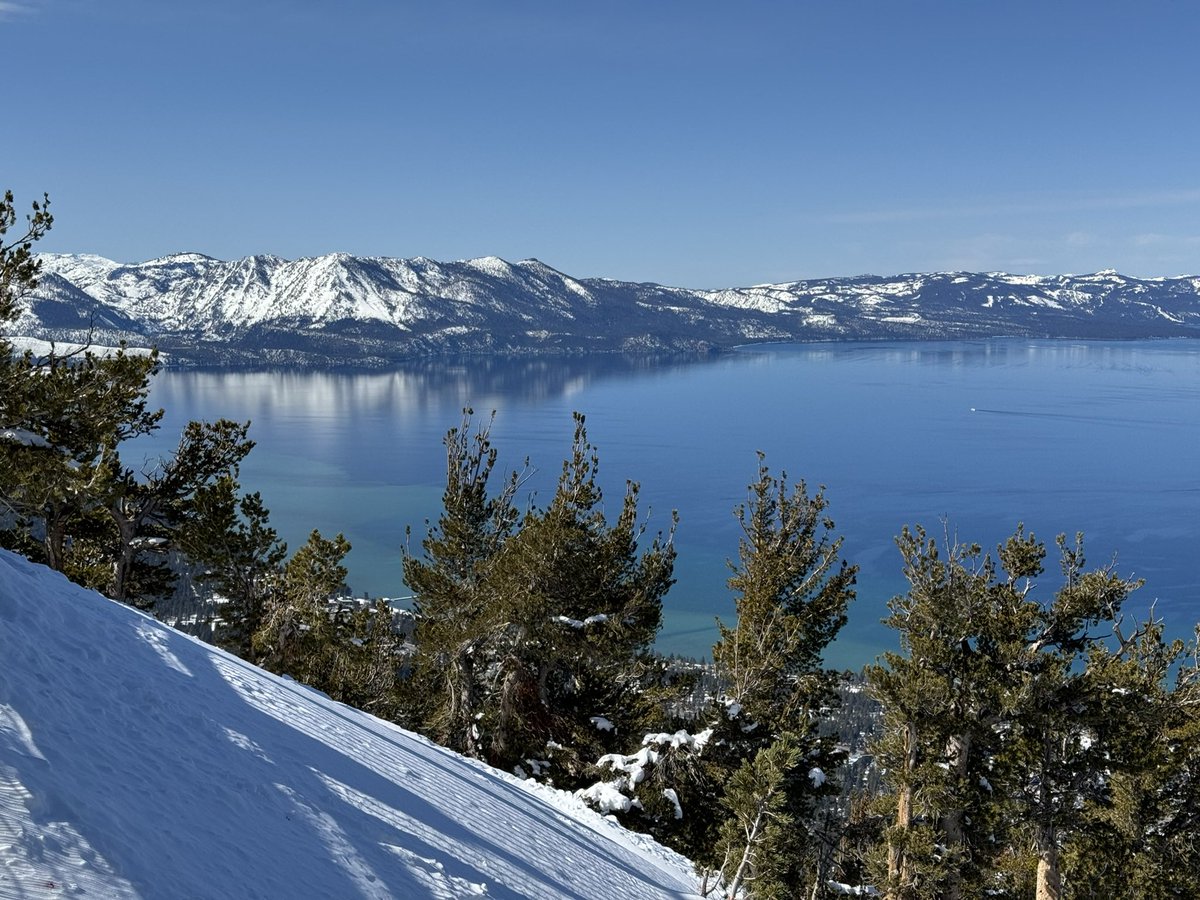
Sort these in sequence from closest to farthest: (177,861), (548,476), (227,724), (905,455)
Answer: (177,861), (227,724), (548,476), (905,455)

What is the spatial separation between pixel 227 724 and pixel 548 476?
125797 mm

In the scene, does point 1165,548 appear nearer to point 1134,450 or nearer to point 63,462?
point 1134,450

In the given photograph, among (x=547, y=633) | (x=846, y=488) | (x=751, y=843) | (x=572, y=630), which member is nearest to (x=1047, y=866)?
(x=751, y=843)

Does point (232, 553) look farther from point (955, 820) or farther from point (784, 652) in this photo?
point (955, 820)

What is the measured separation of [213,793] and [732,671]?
49.6ft

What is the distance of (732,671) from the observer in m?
21.2

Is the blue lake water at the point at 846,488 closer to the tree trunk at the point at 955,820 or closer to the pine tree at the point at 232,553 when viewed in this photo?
the pine tree at the point at 232,553

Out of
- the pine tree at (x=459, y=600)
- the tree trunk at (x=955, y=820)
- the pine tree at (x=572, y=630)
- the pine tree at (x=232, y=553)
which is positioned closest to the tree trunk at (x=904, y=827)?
the tree trunk at (x=955, y=820)

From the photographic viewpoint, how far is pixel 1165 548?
338 ft

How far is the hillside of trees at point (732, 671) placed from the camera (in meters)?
18.3

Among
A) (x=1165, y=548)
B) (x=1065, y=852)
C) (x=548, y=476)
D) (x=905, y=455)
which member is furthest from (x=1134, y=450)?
(x=1065, y=852)

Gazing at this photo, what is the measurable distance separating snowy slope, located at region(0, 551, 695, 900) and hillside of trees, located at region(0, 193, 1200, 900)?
4839mm

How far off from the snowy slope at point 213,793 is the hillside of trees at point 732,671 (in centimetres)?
484

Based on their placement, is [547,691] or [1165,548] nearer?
[547,691]
